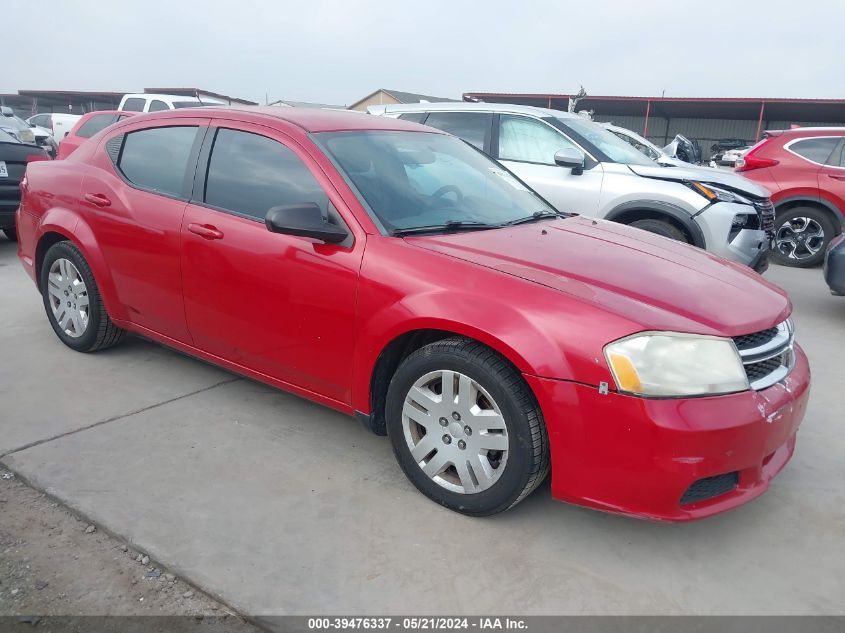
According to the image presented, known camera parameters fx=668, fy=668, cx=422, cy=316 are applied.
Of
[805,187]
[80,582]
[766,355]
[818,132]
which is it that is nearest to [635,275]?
[766,355]

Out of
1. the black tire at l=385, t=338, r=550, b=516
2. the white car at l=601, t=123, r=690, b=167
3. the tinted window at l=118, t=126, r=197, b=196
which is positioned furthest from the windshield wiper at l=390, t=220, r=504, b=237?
the white car at l=601, t=123, r=690, b=167

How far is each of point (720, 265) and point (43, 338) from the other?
4.34 metres

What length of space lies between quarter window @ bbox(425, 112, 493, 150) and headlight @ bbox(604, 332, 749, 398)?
488 centimetres

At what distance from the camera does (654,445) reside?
7.34 feet

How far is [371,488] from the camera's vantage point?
9.60 ft

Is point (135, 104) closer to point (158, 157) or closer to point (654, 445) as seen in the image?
point (158, 157)

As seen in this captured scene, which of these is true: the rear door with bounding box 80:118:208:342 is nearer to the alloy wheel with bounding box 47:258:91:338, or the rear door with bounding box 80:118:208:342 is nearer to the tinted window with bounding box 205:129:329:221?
the tinted window with bounding box 205:129:329:221

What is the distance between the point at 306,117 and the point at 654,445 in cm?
238

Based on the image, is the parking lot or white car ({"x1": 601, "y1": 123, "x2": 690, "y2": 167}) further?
white car ({"x1": 601, "y1": 123, "x2": 690, "y2": 167})

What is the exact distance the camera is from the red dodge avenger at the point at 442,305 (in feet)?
7.61

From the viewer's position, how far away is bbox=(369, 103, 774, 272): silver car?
594 centimetres

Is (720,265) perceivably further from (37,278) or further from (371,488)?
(37,278)

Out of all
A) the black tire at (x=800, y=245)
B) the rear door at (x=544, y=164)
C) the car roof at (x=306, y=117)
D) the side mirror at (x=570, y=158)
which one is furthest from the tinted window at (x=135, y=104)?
the black tire at (x=800, y=245)

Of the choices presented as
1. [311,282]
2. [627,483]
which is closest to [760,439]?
[627,483]
